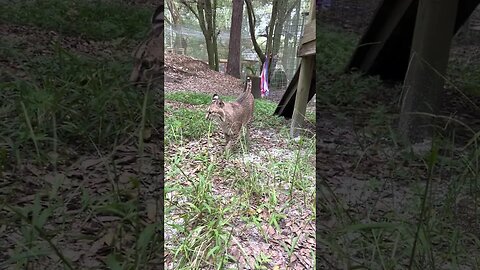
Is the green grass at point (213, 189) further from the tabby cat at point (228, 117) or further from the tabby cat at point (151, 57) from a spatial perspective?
the tabby cat at point (151, 57)

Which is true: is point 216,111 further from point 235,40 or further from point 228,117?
point 235,40

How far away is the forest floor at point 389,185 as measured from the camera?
759 mm

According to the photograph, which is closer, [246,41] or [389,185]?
[389,185]

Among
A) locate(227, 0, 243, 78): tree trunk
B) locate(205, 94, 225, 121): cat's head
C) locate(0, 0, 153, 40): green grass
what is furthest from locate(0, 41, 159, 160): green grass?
locate(227, 0, 243, 78): tree trunk

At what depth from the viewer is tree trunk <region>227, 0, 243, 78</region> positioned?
1.50 meters

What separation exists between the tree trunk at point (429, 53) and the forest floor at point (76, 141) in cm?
99

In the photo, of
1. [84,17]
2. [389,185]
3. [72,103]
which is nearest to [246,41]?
[84,17]

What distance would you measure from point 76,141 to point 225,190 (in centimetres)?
47

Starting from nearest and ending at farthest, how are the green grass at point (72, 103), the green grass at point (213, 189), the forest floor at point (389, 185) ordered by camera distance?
the forest floor at point (389, 185), the green grass at point (213, 189), the green grass at point (72, 103)

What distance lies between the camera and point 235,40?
159 centimetres

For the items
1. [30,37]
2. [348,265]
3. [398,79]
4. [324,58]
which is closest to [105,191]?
[348,265]

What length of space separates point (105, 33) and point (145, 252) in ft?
3.43

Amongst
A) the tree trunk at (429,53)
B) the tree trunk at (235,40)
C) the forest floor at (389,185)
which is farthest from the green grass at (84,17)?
the tree trunk at (429,53)

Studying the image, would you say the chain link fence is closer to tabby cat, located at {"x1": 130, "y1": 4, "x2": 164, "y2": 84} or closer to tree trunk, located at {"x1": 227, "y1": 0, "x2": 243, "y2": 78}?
tree trunk, located at {"x1": 227, "y1": 0, "x2": 243, "y2": 78}
